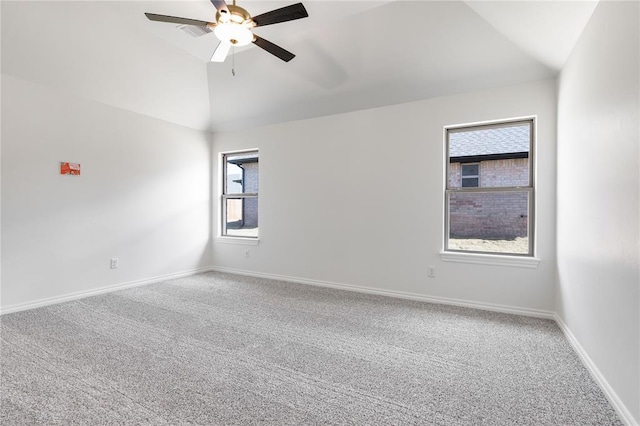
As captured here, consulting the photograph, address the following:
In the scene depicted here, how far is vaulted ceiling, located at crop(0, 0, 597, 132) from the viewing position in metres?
2.83

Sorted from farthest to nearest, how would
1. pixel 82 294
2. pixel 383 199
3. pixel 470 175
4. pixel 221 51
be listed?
pixel 383 199, pixel 82 294, pixel 470 175, pixel 221 51

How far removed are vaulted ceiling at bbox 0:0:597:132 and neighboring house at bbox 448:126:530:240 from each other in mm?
599

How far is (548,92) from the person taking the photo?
10.4 ft

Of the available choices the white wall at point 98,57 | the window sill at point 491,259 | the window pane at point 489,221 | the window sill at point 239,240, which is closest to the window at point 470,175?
the window pane at point 489,221

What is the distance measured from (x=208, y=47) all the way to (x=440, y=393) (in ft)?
14.3

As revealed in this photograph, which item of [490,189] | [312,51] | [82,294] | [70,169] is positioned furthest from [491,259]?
[70,169]

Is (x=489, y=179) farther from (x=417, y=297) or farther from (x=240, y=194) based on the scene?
(x=240, y=194)

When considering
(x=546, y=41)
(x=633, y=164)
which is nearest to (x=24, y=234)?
(x=633, y=164)

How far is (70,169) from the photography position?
371 centimetres

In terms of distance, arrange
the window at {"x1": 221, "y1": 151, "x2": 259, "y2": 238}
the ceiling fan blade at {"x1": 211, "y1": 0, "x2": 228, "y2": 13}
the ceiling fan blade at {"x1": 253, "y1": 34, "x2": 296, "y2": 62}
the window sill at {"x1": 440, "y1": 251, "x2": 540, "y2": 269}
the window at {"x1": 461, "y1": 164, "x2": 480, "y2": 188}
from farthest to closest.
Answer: the window at {"x1": 221, "y1": 151, "x2": 259, "y2": 238}, the window at {"x1": 461, "y1": 164, "x2": 480, "y2": 188}, the window sill at {"x1": 440, "y1": 251, "x2": 540, "y2": 269}, the ceiling fan blade at {"x1": 253, "y1": 34, "x2": 296, "y2": 62}, the ceiling fan blade at {"x1": 211, "y1": 0, "x2": 228, "y2": 13}

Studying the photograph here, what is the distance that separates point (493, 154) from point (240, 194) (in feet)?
12.9

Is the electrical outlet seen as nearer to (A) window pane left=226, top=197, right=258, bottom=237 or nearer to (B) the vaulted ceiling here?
(B) the vaulted ceiling

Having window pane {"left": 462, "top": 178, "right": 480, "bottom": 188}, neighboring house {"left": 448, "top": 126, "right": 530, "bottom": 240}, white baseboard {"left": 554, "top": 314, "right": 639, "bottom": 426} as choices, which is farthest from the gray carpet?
window pane {"left": 462, "top": 178, "right": 480, "bottom": 188}

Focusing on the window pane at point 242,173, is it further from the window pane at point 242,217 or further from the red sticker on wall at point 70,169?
the red sticker on wall at point 70,169
